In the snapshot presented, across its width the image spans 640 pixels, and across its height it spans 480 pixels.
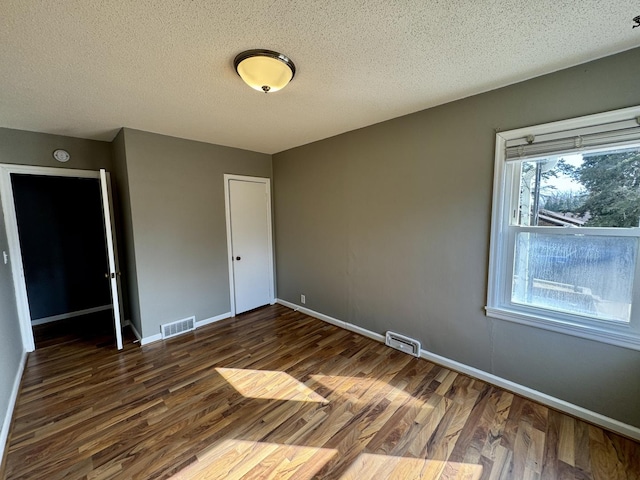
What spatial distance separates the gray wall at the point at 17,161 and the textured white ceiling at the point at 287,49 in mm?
426

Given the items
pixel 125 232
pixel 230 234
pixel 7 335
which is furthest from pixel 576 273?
pixel 7 335

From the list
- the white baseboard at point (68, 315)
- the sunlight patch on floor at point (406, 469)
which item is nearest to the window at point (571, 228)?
the sunlight patch on floor at point (406, 469)

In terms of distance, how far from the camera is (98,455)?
63.6 inches

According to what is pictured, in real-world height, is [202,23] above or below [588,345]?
above

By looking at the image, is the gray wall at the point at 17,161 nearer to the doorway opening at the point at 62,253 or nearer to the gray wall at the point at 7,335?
the gray wall at the point at 7,335

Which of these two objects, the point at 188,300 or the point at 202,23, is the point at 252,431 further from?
the point at 202,23

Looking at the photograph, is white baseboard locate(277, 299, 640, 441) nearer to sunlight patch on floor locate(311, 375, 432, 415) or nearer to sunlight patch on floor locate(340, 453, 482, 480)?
sunlight patch on floor locate(311, 375, 432, 415)

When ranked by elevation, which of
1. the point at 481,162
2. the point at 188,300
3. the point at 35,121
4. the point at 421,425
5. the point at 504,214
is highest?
the point at 35,121

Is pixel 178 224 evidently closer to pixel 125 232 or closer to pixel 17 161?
pixel 125 232

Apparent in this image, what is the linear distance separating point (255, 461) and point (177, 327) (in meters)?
2.17

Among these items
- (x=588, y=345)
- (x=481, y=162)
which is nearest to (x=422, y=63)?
(x=481, y=162)

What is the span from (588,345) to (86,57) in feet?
12.2

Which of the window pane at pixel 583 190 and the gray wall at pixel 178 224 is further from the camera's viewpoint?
the gray wall at pixel 178 224

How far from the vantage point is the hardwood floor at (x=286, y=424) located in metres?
1.53
